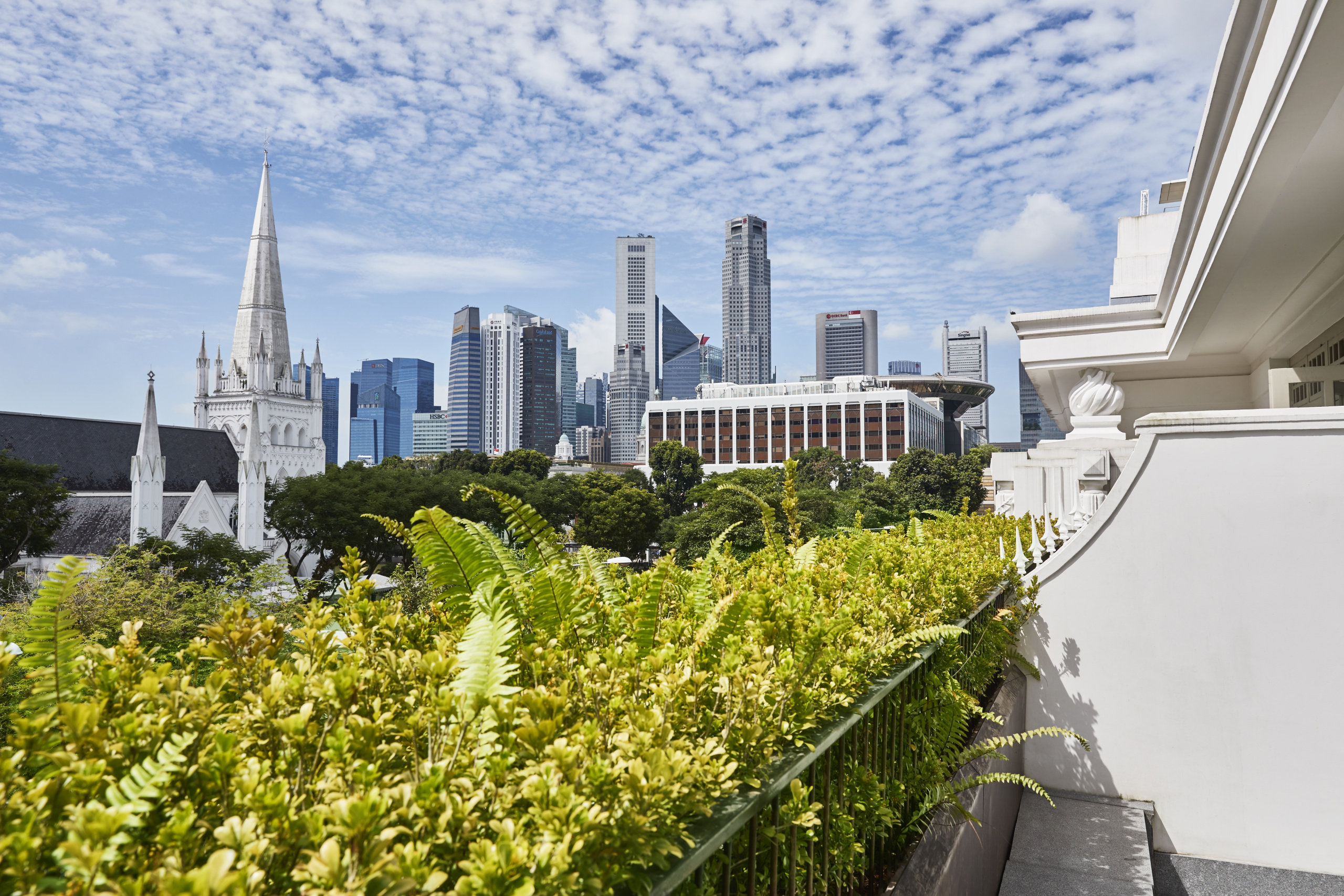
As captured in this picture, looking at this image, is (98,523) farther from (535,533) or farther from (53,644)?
(53,644)

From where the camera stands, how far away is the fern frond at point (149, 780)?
1.05m

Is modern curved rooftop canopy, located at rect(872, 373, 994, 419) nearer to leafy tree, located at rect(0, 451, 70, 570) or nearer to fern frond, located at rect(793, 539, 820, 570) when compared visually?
leafy tree, located at rect(0, 451, 70, 570)

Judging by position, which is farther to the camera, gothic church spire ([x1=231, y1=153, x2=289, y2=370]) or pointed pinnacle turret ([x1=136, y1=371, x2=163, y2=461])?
gothic church spire ([x1=231, y1=153, x2=289, y2=370])

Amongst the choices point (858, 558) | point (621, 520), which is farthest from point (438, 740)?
point (621, 520)

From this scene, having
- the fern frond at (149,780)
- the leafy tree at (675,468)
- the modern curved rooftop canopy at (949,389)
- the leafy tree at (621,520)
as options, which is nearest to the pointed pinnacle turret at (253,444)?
the leafy tree at (621,520)

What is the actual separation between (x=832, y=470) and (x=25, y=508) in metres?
67.8

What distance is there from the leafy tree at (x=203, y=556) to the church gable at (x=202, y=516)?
10863mm

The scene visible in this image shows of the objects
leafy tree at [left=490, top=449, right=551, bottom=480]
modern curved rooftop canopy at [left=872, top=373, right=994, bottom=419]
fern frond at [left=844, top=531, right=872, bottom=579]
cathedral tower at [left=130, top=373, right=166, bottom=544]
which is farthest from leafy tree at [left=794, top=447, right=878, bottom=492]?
fern frond at [left=844, top=531, right=872, bottom=579]

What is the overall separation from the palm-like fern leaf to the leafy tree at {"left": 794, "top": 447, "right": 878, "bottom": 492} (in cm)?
7556

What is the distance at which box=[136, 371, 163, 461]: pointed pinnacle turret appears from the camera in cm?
4847

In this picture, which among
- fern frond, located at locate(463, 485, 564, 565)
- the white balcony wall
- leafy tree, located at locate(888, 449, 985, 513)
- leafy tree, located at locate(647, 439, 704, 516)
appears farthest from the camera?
leafy tree, located at locate(647, 439, 704, 516)

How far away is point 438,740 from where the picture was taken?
137 centimetres

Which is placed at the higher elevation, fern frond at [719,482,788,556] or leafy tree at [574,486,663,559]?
fern frond at [719,482,788,556]

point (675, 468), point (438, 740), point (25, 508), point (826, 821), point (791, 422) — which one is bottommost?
point (25, 508)
